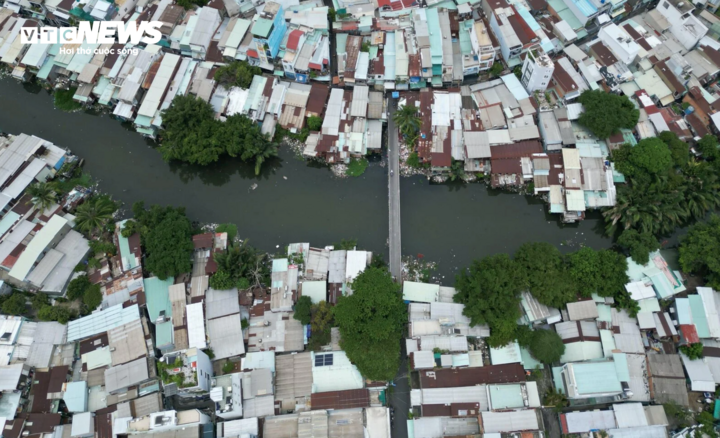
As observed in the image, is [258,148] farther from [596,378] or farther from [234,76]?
[596,378]

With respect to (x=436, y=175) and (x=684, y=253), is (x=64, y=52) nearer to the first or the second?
(x=436, y=175)

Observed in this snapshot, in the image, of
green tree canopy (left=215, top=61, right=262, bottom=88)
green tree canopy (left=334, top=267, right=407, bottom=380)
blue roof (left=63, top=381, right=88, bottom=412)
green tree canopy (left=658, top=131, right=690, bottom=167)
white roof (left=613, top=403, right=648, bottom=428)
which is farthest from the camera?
green tree canopy (left=215, top=61, right=262, bottom=88)

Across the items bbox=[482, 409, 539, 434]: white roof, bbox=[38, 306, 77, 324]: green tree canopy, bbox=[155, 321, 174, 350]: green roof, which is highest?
bbox=[38, 306, 77, 324]: green tree canopy

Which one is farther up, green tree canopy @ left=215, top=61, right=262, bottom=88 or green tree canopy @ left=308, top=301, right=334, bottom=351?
green tree canopy @ left=215, top=61, right=262, bottom=88

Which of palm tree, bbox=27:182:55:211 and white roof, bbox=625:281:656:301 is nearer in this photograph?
white roof, bbox=625:281:656:301

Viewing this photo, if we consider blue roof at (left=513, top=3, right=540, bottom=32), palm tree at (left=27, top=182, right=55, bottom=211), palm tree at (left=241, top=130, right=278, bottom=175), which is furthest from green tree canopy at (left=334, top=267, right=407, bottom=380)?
blue roof at (left=513, top=3, right=540, bottom=32)

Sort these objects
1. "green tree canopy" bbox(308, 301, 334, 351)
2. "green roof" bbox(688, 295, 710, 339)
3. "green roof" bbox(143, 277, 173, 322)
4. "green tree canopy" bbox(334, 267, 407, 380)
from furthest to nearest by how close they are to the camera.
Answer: "green roof" bbox(143, 277, 173, 322), "green tree canopy" bbox(308, 301, 334, 351), "green roof" bbox(688, 295, 710, 339), "green tree canopy" bbox(334, 267, 407, 380)

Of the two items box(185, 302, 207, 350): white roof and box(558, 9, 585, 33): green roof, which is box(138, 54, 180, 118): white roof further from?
box(558, 9, 585, 33): green roof

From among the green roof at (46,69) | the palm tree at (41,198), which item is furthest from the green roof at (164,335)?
the green roof at (46,69)
